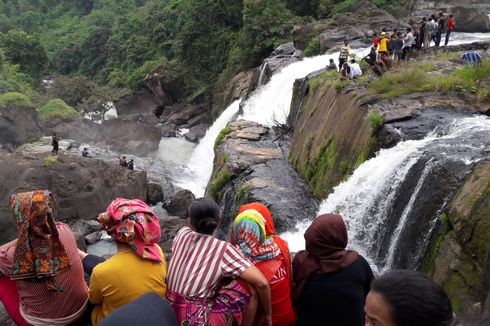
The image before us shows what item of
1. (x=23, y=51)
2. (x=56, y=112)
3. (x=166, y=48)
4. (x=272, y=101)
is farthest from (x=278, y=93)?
(x=23, y=51)

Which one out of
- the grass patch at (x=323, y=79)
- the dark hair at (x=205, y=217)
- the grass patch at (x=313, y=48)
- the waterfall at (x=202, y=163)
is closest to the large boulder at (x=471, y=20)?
the grass patch at (x=313, y=48)

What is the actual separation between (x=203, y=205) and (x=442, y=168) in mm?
4831

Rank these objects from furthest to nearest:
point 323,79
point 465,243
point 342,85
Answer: point 323,79
point 342,85
point 465,243

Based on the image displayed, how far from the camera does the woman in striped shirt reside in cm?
290

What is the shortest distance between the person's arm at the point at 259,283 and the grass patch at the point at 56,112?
92.4 ft

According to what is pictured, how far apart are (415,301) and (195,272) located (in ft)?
5.12

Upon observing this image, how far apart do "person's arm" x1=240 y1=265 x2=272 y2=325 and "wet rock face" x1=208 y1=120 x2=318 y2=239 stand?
6.91 metres

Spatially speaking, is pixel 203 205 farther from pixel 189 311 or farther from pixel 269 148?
pixel 269 148

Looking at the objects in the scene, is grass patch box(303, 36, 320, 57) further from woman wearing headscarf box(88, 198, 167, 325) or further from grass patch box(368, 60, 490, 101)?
woman wearing headscarf box(88, 198, 167, 325)

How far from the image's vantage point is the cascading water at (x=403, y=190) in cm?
671

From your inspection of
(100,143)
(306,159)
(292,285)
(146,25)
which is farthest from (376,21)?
(146,25)

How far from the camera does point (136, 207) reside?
3055 mm

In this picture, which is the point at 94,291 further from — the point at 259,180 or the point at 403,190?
the point at 259,180

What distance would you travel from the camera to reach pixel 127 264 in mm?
2996
